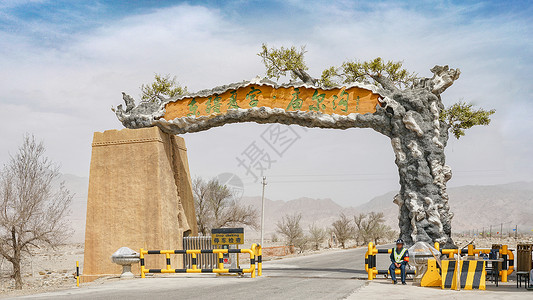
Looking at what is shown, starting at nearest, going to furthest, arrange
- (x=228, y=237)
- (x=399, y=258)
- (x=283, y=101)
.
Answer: (x=399, y=258) → (x=228, y=237) → (x=283, y=101)

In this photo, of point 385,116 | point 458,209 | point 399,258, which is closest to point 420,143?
point 385,116

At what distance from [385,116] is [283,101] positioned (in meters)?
4.13

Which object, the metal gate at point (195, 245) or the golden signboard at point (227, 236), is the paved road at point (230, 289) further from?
the metal gate at point (195, 245)

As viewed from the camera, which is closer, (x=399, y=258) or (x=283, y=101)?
(x=399, y=258)

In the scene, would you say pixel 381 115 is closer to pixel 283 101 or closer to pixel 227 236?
pixel 283 101

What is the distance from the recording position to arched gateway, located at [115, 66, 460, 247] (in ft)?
64.2

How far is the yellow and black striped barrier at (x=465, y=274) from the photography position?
14117 mm

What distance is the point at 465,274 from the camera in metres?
14.3

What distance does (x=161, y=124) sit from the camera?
75.9 ft

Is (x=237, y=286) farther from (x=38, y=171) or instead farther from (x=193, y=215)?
(x=38, y=171)

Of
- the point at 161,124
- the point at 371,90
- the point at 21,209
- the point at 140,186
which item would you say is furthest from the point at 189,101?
the point at 21,209

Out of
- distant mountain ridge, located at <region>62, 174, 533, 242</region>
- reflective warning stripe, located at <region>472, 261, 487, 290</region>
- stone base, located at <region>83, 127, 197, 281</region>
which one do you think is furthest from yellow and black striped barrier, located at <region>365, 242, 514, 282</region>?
distant mountain ridge, located at <region>62, 174, 533, 242</region>

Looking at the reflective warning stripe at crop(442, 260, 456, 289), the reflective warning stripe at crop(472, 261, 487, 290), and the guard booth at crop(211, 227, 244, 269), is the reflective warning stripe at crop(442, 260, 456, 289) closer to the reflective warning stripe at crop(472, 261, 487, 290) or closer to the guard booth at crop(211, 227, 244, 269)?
the reflective warning stripe at crop(472, 261, 487, 290)

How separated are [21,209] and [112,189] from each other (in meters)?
5.74
